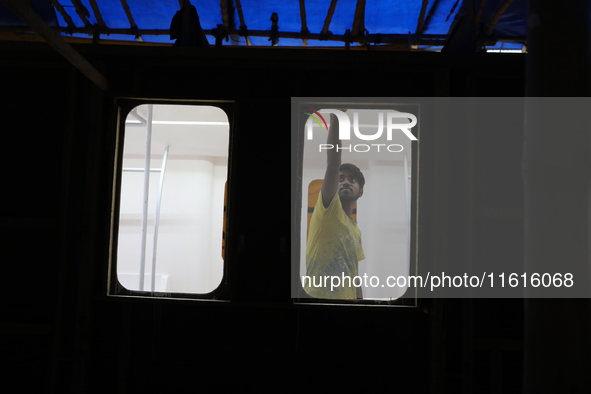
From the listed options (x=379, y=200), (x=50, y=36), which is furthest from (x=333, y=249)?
(x=379, y=200)

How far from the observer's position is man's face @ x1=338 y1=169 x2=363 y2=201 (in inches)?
150

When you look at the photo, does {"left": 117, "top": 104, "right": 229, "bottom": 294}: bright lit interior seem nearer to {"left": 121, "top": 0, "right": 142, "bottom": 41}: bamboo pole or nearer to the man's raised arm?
{"left": 121, "top": 0, "right": 142, "bottom": 41}: bamboo pole

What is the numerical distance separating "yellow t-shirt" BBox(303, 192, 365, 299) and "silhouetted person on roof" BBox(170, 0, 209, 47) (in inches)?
51.7

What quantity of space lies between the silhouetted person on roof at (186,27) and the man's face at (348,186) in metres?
1.42


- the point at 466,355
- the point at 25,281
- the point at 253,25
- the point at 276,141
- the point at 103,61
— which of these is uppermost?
A: the point at 253,25

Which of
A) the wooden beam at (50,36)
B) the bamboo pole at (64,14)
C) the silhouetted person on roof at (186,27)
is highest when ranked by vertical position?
the bamboo pole at (64,14)

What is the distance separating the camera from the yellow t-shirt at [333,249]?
3.33 metres

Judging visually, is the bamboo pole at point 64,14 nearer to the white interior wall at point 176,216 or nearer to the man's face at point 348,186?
the man's face at point 348,186

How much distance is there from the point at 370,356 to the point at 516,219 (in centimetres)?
119

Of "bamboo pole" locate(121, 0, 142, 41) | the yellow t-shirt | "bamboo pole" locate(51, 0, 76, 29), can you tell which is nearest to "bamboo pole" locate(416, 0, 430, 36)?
the yellow t-shirt

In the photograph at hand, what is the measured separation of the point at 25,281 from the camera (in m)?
3.08

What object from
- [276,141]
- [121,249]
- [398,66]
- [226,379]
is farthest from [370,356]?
[121,249]

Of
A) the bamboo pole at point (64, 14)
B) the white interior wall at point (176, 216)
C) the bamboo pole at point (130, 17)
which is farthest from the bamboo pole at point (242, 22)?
the white interior wall at point (176, 216)

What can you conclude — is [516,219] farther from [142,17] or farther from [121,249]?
[121,249]
